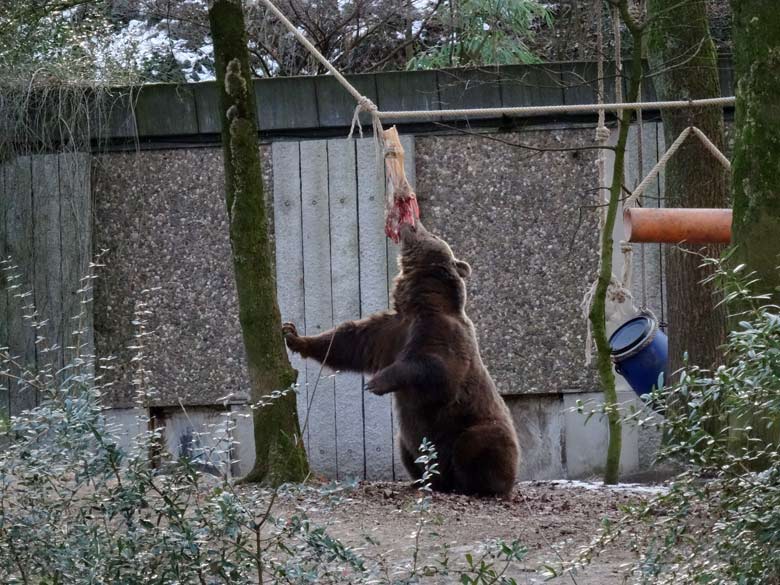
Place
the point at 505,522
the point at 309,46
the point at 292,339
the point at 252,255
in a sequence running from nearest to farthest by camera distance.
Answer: the point at 505,522
the point at 309,46
the point at 252,255
the point at 292,339

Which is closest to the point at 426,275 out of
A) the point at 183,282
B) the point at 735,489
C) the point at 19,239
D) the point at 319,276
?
the point at 319,276

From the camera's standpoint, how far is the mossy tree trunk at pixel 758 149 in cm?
440

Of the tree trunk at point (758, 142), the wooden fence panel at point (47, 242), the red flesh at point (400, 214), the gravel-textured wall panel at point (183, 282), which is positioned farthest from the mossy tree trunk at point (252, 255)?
the wooden fence panel at point (47, 242)

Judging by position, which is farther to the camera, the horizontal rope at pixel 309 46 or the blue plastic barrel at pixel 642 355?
the blue plastic barrel at pixel 642 355

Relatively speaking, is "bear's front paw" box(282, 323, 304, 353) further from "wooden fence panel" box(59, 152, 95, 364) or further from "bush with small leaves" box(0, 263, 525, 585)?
"bush with small leaves" box(0, 263, 525, 585)

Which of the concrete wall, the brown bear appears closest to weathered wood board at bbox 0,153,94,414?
the concrete wall

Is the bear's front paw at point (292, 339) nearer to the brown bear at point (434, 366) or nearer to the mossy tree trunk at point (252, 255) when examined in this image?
the brown bear at point (434, 366)

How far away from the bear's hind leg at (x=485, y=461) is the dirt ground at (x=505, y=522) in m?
0.12

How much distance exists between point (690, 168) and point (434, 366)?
208 cm

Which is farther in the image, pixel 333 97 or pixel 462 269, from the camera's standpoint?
pixel 333 97

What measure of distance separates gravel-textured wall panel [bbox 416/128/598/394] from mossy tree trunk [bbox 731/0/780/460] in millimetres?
3478

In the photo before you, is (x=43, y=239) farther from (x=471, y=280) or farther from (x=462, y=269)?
(x=462, y=269)

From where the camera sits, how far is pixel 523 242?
8.15 metres

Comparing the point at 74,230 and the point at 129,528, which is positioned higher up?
the point at 74,230
